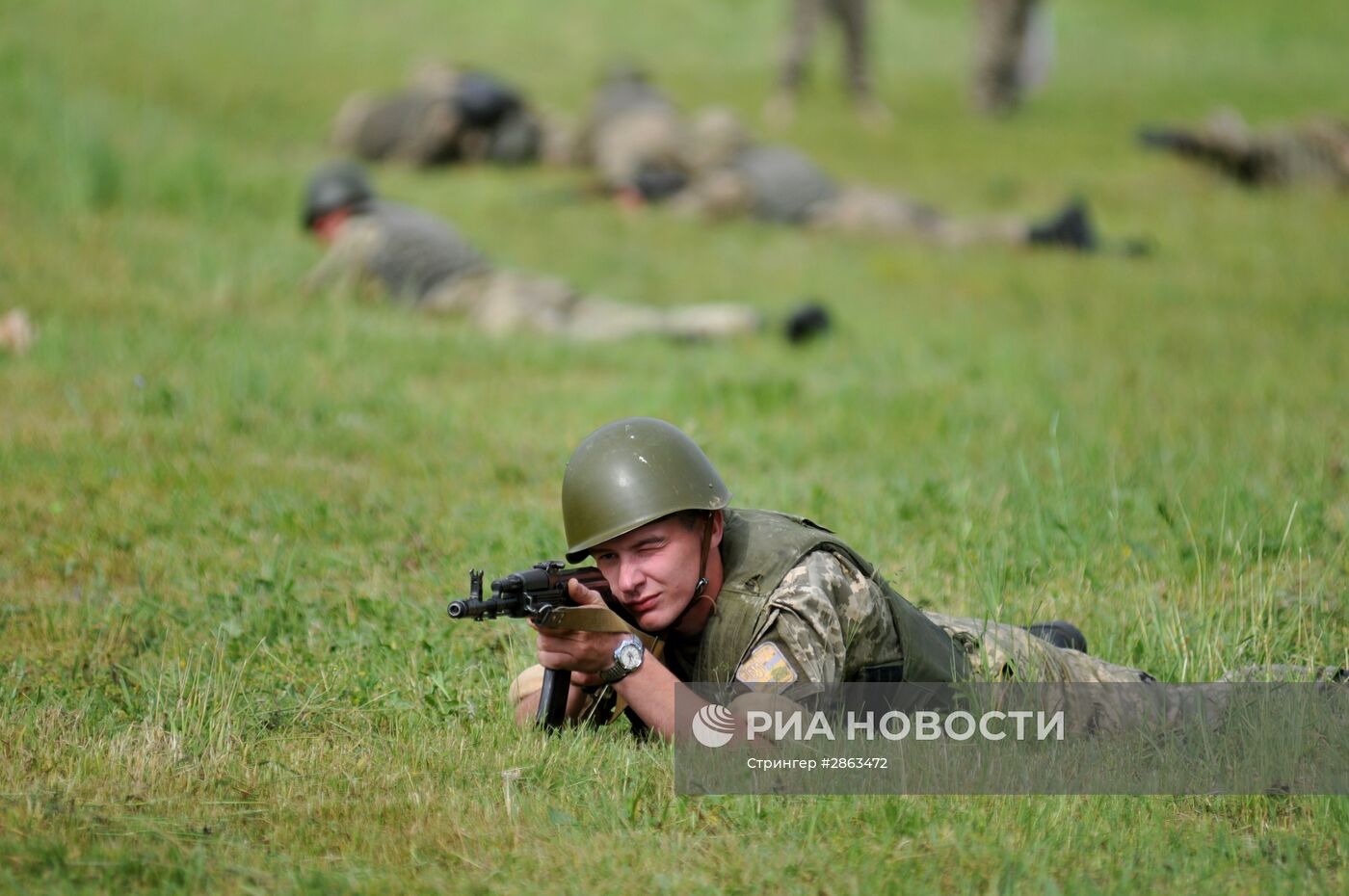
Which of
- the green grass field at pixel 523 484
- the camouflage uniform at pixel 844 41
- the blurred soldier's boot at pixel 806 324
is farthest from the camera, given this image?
the camouflage uniform at pixel 844 41

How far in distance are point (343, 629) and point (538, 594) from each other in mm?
1634

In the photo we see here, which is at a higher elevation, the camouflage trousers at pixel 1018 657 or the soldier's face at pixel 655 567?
the soldier's face at pixel 655 567

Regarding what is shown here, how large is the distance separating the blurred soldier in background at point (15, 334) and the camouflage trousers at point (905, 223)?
8674 mm

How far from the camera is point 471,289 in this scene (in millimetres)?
12195

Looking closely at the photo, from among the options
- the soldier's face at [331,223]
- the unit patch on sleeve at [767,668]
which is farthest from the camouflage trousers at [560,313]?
the unit patch on sleeve at [767,668]

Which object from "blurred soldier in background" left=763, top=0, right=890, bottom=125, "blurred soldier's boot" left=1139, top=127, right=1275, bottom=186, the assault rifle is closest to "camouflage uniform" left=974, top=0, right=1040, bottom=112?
"blurred soldier in background" left=763, top=0, right=890, bottom=125

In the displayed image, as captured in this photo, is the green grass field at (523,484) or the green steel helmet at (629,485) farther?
the green steel helmet at (629,485)

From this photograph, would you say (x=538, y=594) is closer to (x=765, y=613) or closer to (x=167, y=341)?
(x=765, y=613)

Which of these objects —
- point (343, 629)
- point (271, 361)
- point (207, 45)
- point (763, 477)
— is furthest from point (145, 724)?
point (207, 45)

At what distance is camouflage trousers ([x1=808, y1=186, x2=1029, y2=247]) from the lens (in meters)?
15.2

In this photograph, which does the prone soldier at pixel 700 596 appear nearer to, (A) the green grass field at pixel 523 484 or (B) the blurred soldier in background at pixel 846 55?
(A) the green grass field at pixel 523 484

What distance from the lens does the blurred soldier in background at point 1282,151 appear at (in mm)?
17766

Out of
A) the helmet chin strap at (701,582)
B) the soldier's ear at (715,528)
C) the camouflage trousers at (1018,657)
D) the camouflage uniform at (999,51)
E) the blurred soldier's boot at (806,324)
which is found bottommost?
the blurred soldier's boot at (806,324)

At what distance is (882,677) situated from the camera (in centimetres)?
424
